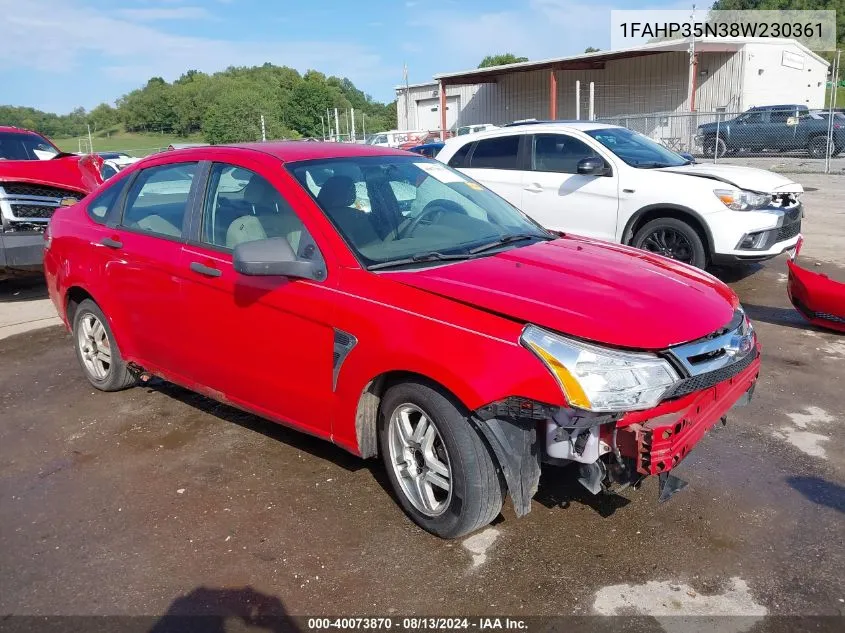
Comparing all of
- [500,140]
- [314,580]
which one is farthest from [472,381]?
[500,140]

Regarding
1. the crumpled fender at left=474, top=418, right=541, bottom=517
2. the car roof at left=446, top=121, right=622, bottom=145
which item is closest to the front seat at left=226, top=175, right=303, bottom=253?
the crumpled fender at left=474, top=418, right=541, bottom=517

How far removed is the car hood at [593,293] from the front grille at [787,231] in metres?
4.37

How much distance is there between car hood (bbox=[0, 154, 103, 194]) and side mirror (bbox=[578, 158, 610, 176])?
18.5ft

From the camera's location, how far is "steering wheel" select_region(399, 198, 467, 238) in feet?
12.5

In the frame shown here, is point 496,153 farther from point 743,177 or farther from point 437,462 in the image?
point 437,462

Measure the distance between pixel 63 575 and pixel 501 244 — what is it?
2569 millimetres

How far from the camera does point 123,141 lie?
61219 mm

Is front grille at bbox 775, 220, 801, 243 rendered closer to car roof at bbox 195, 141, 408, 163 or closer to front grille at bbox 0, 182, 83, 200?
car roof at bbox 195, 141, 408, 163

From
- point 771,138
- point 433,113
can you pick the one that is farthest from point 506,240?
point 433,113

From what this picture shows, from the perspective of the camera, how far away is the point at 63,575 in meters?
3.16

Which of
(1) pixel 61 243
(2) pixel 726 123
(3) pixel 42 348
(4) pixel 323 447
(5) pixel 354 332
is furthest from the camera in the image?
(2) pixel 726 123

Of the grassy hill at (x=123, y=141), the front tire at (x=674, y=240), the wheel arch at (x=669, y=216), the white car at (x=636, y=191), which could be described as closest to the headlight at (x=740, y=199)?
the white car at (x=636, y=191)

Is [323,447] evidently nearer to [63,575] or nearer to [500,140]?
[63,575]

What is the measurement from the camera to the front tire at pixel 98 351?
198 inches
